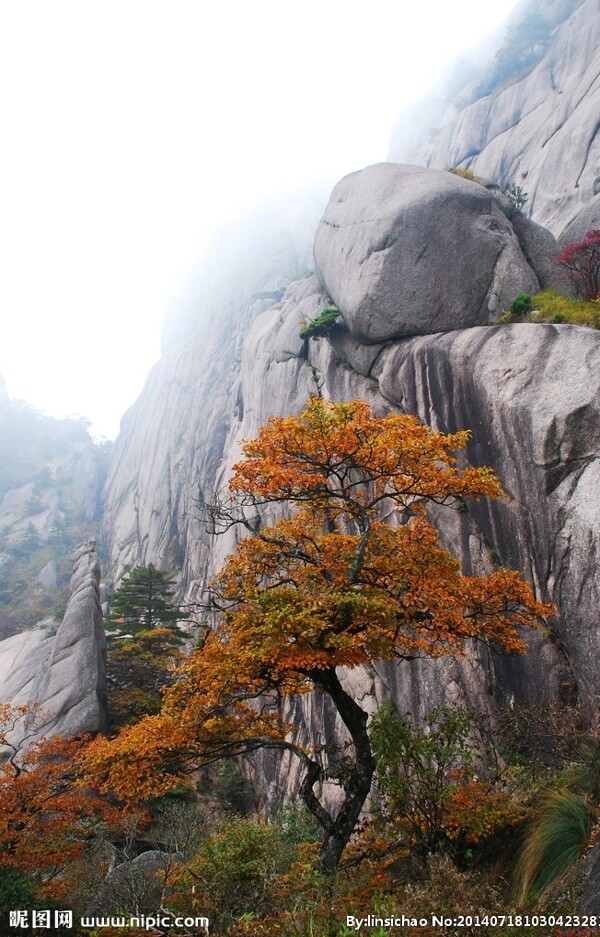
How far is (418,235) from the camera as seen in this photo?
19.2m

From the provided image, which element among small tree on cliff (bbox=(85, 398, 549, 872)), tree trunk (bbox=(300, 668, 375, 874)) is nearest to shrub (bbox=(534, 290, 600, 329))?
small tree on cliff (bbox=(85, 398, 549, 872))

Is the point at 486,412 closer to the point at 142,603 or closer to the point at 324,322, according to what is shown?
the point at 324,322

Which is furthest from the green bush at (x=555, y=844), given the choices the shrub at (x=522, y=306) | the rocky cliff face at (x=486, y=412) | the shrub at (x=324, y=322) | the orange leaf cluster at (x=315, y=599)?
the shrub at (x=324, y=322)

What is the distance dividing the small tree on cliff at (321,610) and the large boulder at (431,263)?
1139 cm

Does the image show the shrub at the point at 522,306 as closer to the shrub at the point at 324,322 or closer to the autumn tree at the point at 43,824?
the shrub at the point at 324,322

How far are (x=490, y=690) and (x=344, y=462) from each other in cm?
790

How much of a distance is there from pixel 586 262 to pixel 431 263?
4.97 meters

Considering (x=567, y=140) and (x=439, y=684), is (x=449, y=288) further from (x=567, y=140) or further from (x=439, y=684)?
(x=567, y=140)

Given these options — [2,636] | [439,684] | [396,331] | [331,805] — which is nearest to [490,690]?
[439,684]

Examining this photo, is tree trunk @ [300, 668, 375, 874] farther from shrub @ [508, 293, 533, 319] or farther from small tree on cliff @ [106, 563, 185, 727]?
small tree on cliff @ [106, 563, 185, 727]

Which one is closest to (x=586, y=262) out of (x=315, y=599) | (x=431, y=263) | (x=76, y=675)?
(x=431, y=263)

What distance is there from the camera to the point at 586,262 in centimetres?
1664

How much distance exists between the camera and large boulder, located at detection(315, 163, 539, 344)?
18.0 meters

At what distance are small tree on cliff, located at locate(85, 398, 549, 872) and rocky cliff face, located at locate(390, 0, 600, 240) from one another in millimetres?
20003
